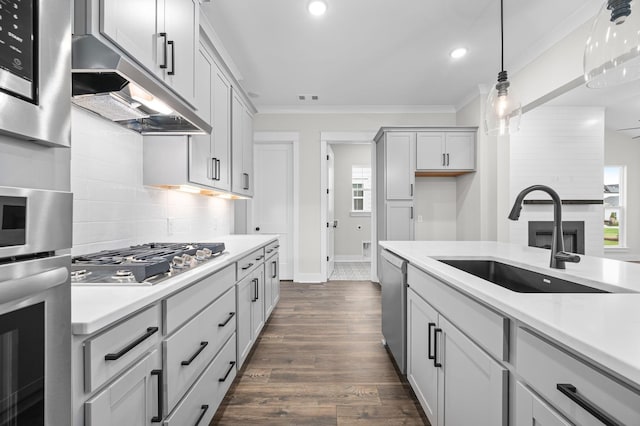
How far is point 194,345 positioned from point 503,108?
7.39ft

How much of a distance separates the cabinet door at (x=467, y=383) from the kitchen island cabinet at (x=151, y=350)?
1.12 metres

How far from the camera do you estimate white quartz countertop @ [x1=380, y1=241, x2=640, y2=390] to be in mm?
550

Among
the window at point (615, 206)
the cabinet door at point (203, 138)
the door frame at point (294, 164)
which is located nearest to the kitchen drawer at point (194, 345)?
the cabinet door at point (203, 138)

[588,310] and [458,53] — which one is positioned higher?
[458,53]

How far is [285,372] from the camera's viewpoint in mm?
2227

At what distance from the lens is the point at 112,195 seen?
5.79 feet

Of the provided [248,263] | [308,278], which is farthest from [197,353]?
[308,278]

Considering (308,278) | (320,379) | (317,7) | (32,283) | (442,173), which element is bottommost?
(320,379)

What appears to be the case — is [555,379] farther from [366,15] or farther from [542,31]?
[542,31]

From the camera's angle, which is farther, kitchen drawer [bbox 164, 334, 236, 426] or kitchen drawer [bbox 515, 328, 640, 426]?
kitchen drawer [bbox 164, 334, 236, 426]

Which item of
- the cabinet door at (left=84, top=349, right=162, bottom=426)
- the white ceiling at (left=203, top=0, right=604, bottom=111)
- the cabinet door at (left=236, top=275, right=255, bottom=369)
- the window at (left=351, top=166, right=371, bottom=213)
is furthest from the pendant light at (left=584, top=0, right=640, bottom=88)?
the window at (left=351, top=166, right=371, bottom=213)

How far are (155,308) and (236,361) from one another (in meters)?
1.15

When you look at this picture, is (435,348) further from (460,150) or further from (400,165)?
(460,150)

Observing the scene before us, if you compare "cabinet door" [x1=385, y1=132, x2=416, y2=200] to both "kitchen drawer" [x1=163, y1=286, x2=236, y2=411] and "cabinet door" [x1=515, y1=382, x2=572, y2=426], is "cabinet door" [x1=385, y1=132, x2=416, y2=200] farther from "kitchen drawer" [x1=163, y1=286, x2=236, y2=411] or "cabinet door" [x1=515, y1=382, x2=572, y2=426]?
"cabinet door" [x1=515, y1=382, x2=572, y2=426]
